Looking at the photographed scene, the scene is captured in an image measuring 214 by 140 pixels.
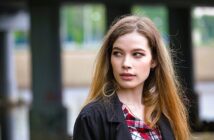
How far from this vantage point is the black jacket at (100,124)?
2.72 meters

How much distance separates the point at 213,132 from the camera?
56.0 ft

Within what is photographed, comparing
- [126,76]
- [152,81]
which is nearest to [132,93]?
[126,76]

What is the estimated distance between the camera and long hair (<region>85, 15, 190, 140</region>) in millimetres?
2928

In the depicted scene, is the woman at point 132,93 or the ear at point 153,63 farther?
the ear at point 153,63

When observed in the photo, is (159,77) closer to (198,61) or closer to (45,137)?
(45,137)

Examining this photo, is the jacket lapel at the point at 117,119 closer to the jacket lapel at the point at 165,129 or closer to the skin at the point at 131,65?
the skin at the point at 131,65

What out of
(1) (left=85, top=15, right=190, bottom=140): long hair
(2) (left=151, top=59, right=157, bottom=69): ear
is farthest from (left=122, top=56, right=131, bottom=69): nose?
(2) (left=151, top=59, right=157, bottom=69): ear

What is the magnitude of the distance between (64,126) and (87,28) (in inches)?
1698

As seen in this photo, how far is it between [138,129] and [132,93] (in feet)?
0.69

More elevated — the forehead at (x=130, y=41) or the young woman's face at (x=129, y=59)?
the forehead at (x=130, y=41)

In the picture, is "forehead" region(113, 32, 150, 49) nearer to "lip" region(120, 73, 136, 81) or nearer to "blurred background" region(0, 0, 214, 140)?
"lip" region(120, 73, 136, 81)

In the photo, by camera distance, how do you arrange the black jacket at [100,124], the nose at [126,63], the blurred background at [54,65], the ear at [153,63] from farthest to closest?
the blurred background at [54,65] < the ear at [153,63] < the nose at [126,63] < the black jacket at [100,124]

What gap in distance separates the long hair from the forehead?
22 mm

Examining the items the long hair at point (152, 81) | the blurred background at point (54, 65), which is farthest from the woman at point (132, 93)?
the blurred background at point (54, 65)
